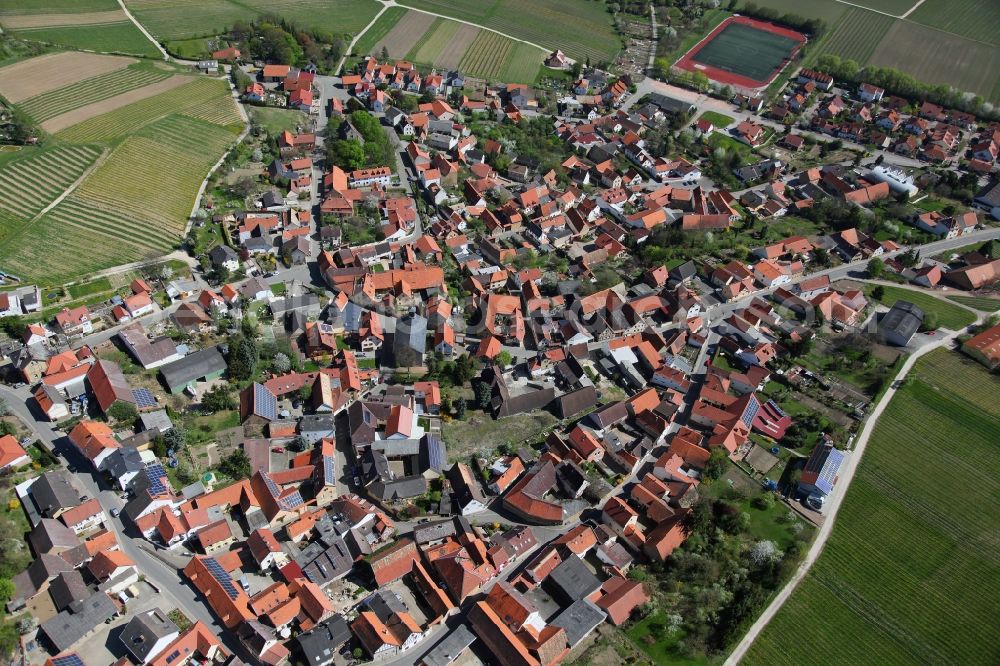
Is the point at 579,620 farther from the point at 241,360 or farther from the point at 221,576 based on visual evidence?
the point at 241,360

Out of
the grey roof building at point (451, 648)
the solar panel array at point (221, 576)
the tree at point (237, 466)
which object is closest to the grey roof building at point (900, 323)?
the grey roof building at point (451, 648)

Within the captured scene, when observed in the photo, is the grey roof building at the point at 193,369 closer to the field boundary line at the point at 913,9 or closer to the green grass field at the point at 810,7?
the green grass field at the point at 810,7

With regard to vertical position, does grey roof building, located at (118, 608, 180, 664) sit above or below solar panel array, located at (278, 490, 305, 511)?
below

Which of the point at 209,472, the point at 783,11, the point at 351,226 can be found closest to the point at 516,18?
the point at 783,11

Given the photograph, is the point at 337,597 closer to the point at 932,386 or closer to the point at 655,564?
the point at 655,564

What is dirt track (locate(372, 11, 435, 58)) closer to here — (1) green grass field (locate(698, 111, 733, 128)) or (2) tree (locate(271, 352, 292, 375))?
(1) green grass field (locate(698, 111, 733, 128))

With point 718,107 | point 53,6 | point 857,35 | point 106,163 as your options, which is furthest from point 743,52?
point 53,6

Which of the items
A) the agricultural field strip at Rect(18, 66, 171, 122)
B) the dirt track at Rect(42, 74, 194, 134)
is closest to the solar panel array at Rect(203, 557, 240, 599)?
the dirt track at Rect(42, 74, 194, 134)
